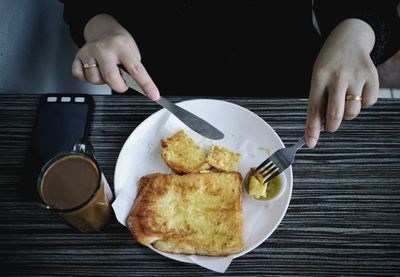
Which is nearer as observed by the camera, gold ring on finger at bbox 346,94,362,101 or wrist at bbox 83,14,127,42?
gold ring on finger at bbox 346,94,362,101

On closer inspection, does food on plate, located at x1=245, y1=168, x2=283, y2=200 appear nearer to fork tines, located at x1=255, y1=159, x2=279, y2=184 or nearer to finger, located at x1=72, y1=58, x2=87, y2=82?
fork tines, located at x1=255, y1=159, x2=279, y2=184

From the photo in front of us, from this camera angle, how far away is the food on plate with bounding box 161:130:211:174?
1022 mm

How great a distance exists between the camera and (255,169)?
0.99 meters

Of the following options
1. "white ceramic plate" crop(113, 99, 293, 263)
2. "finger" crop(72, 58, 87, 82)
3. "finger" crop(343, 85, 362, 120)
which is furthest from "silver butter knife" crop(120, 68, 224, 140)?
"finger" crop(343, 85, 362, 120)

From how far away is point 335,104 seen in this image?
917mm

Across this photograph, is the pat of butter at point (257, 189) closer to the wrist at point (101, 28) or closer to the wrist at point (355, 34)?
the wrist at point (355, 34)

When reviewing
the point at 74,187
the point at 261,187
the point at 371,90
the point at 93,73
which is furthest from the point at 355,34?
the point at 74,187

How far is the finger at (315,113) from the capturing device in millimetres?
935

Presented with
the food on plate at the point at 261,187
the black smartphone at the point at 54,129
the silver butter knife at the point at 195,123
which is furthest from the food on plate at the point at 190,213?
the black smartphone at the point at 54,129

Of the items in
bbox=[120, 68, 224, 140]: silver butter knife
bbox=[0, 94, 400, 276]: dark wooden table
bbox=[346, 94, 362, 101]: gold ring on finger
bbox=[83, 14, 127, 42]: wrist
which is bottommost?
bbox=[0, 94, 400, 276]: dark wooden table

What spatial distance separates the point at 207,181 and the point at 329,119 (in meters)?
0.39

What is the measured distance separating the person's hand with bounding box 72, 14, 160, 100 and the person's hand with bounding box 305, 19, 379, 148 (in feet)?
1.56

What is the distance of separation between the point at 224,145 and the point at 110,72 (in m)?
0.43

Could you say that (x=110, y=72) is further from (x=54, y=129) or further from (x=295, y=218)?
(x=295, y=218)
